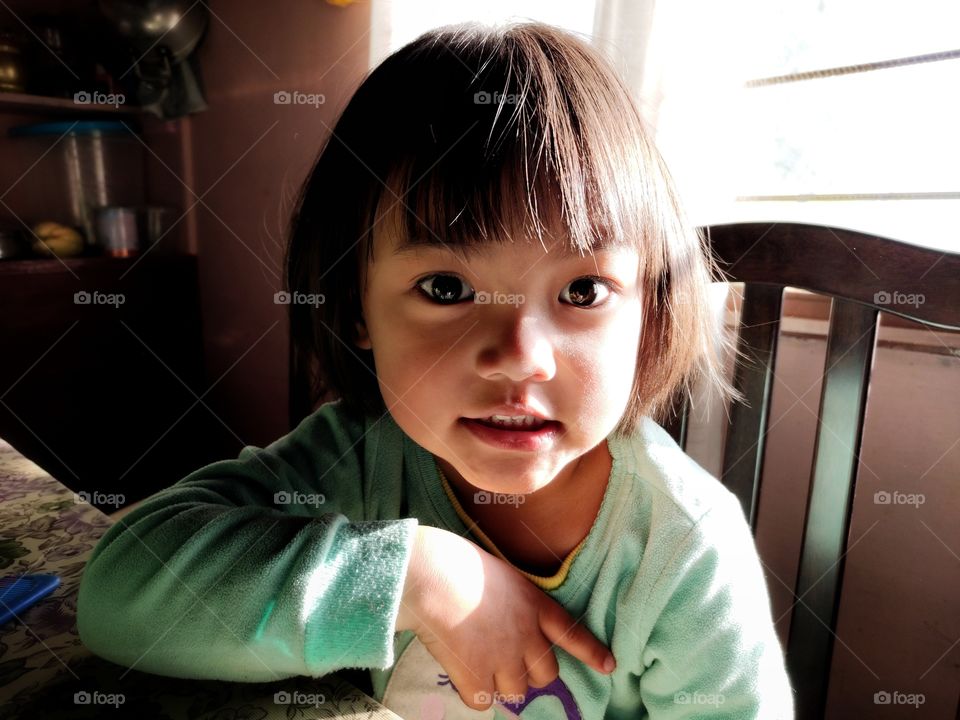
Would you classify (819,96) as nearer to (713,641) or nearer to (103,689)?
(713,641)

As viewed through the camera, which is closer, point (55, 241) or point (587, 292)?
point (587, 292)

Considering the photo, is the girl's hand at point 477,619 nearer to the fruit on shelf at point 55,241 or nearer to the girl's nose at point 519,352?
the girl's nose at point 519,352

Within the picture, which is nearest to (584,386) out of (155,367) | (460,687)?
(460,687)

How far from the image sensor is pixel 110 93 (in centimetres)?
255

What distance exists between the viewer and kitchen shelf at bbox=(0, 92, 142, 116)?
2295 mm

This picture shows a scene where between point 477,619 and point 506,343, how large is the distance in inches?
9.4

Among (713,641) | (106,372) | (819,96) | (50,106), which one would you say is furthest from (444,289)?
(50,106)

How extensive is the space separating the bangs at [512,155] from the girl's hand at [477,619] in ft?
0.87

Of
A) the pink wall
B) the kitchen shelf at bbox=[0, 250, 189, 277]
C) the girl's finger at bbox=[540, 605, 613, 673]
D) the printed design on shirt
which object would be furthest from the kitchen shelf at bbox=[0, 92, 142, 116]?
the girl's finger at bbox=[540, 605, 613, 673]

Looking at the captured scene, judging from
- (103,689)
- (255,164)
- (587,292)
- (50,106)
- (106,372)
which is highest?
(50,106)

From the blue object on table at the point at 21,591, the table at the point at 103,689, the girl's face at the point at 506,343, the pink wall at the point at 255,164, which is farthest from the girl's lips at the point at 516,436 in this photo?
the pink wall at the point at 255,164

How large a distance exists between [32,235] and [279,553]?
2.55m

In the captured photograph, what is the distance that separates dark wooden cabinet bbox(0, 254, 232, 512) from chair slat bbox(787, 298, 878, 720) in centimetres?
238

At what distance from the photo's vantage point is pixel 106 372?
247 centimetres
